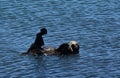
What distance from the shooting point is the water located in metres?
38.9

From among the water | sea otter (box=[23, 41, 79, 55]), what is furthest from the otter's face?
the water

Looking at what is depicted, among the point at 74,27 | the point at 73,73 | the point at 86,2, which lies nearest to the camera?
the point at 73,73

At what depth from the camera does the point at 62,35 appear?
47.8 m

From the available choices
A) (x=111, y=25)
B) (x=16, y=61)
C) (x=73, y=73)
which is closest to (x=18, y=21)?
(x=111, y=25)

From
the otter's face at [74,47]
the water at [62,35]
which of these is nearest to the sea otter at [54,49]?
the otter's face at [74,47]

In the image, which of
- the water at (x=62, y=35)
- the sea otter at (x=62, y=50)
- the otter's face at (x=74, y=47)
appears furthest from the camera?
the otter's face at (x=74, y=47)

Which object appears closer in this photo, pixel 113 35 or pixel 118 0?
pixel 113 35

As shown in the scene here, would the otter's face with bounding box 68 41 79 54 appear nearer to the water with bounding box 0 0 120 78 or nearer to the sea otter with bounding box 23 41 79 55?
the sea otter with bounding box 23 41 79 55

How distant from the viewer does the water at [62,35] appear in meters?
38.9

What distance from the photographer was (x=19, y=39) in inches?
1843

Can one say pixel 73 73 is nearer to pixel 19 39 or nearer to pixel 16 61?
pixel 16 61

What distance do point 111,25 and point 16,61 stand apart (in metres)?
12.4

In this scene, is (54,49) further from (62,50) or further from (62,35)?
(62,35)

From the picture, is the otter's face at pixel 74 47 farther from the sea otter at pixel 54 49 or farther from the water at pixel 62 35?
the water at pixel 62 35
